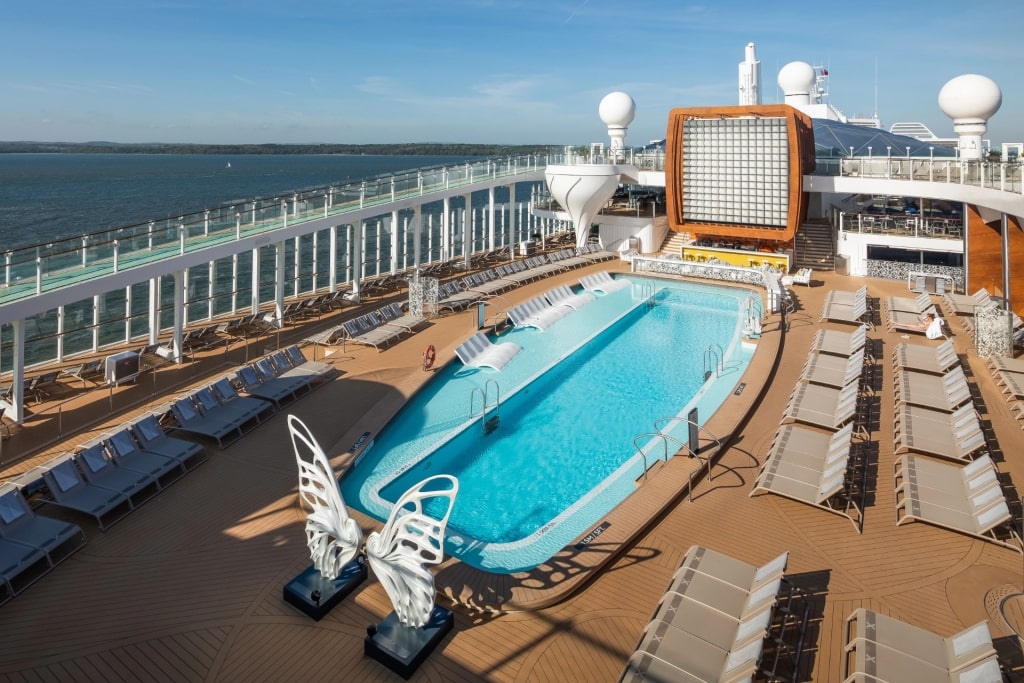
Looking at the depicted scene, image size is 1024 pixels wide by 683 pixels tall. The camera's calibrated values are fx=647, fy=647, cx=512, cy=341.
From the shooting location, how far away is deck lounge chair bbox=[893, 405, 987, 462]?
8125mm

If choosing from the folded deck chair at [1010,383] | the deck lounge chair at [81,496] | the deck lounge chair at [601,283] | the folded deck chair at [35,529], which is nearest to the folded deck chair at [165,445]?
the deck lounge chair at [81,496]

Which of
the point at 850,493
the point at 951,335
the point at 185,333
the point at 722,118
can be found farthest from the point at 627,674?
the point at 722,118

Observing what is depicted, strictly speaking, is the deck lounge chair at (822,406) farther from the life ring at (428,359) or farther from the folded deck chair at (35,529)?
the folded deck chair at (35,529)

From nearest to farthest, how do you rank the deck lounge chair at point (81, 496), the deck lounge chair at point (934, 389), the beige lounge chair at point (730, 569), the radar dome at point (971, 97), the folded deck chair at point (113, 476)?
1. the beige lounge chair at point (730, 569)
2. the deck lounge chair at point (81, 496)
3. the folded deck chair at point (113, 476)
4. the deck lounge chair at point (934, 389)
5. the radar dome at point (971, 97)

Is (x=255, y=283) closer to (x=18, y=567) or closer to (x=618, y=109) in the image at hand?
(x=18, y=567)

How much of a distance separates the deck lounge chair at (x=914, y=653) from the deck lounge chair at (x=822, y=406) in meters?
4.37

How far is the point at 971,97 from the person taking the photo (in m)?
19.0

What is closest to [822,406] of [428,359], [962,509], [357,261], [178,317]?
[962,509]

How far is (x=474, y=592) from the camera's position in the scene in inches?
228

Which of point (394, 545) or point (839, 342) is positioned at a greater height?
point (839, 342)

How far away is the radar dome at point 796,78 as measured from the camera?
29.1 meters

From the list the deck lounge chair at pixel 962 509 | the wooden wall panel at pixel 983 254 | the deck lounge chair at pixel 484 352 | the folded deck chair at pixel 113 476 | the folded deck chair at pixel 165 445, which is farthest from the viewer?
the wooden wall panel at pixel 983 254

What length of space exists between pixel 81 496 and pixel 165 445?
130 cm

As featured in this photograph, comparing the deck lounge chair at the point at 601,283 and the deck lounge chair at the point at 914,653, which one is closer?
the deck lounge chair at the point at 914,653
